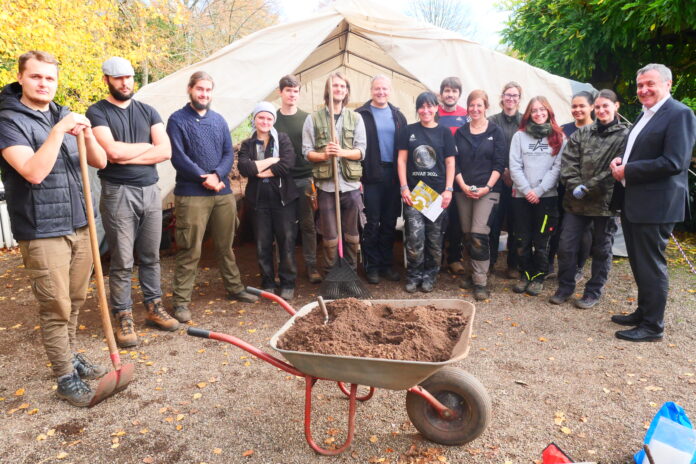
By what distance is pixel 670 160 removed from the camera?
3.26 meters

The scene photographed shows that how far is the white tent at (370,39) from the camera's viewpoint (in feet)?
15.7

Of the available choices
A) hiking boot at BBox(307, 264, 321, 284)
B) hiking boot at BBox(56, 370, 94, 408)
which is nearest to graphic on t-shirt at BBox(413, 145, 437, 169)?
hiking boot at BBox(307, 264, 321, 284)

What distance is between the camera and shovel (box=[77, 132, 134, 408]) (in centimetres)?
251

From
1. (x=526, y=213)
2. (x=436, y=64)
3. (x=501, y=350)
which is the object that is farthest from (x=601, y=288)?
(x=436, y=64)

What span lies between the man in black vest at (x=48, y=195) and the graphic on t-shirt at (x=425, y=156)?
2.62 metres

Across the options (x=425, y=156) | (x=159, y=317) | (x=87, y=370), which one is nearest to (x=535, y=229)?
(x=425, y=156)

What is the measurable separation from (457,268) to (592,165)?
69.1 inches

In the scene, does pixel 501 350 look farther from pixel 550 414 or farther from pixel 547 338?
pixel 550 414

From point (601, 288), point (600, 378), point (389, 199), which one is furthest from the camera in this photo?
point (389, 199)

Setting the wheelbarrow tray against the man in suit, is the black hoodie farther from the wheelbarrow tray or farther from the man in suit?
the man in suit

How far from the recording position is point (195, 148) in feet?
12.8

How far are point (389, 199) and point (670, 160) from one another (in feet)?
7.74

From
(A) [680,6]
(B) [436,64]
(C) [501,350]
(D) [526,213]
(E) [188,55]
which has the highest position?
(E) [188,55]

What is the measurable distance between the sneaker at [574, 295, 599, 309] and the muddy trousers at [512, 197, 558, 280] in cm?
45
